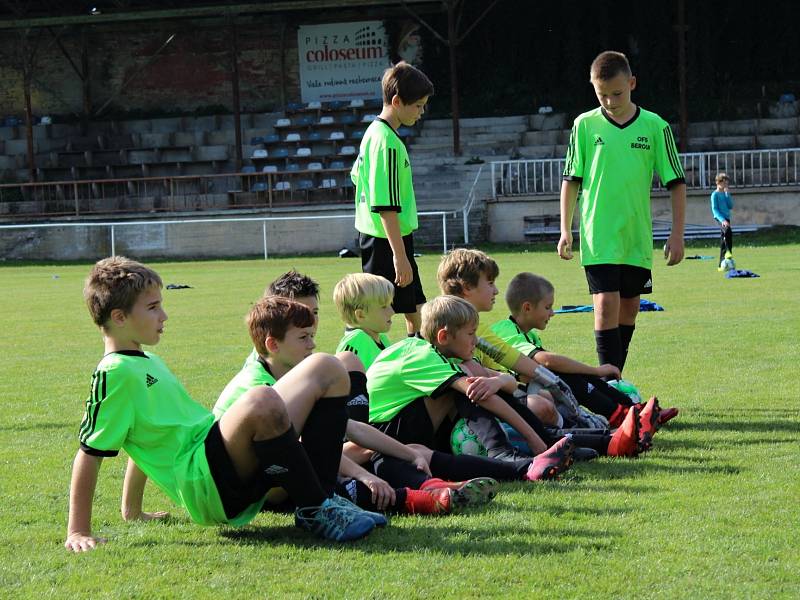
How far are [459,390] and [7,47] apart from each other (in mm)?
39585

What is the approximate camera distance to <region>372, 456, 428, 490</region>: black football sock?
16.6 ft

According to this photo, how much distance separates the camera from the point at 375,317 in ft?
18.9

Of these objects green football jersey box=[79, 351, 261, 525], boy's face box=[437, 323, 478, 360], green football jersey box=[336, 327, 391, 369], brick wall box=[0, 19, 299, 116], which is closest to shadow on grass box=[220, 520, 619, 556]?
green football jersey box=[79, 351, 261, 525]

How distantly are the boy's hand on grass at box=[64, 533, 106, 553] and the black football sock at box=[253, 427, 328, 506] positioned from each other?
68cm

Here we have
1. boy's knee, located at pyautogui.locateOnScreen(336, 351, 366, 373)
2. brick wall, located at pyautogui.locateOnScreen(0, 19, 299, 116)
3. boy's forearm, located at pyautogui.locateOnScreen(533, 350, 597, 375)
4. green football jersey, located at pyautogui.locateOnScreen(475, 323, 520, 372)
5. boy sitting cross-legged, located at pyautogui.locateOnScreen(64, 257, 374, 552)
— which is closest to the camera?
boy sitting cross-legged, located at pyautogui.locateOnScreen(64, 257, 374, 552)

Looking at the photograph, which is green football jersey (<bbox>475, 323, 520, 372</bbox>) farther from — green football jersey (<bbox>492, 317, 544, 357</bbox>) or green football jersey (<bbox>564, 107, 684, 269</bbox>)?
green football jersey (<bbox>564, 107, 684, 269</bbox>)

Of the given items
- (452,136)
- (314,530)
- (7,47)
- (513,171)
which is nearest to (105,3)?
(7,47)

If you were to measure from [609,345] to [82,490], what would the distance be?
397cm

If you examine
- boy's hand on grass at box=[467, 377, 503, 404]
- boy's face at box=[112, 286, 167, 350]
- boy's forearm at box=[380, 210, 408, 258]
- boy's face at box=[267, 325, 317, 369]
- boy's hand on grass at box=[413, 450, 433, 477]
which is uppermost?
boy's forearm at box=[380, 210, 408, 258]

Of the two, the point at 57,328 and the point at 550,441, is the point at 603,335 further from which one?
the point at 57,328

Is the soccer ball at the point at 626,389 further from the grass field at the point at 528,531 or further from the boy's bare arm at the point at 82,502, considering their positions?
the boy's bare arm at the point at 82,502

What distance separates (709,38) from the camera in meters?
37.9

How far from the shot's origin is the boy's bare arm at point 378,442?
5.13m

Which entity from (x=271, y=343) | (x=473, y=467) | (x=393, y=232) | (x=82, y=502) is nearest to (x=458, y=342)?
(x=473, y=467)
